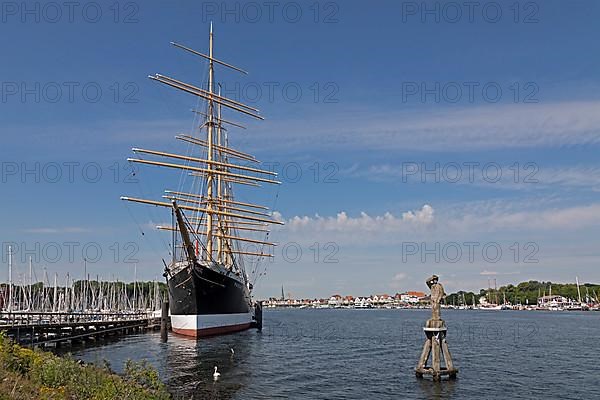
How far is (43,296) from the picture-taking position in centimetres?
11206

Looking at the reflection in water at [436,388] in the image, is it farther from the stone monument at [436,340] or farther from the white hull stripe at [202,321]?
the white hull stripe at [202,321]

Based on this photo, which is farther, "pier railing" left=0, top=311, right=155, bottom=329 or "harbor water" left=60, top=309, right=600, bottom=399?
"pier railing" left=0, top=311, right=155, bottom=329

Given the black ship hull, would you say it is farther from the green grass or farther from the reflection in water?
the green grass

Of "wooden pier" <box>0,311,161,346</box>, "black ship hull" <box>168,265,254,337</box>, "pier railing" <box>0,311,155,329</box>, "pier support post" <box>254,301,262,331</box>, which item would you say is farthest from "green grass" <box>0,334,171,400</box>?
"pier support post" <box>254,301,262,331</box>

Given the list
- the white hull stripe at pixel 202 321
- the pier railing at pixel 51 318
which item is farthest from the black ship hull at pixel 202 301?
the pier railing at pixel 51 318

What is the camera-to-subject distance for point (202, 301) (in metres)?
59.2

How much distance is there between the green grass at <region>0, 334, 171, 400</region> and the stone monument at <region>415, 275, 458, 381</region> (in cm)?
1684

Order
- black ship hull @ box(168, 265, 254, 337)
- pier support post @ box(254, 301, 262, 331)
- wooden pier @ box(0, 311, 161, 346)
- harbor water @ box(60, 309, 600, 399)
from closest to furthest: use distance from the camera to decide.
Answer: harbor water @ box(60, 309, 600, 399) → wooden pier @ box(0, 311, 161, 346) → black ship hull @ box(168, 265, 254, 337) → pier support post @ box(254, 301, 262, 331)

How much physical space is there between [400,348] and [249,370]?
21142 mm

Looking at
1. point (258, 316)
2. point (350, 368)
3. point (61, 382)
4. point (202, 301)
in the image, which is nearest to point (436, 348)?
point (350, 368)

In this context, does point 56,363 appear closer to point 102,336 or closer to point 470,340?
point 102,336

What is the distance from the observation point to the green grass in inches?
602

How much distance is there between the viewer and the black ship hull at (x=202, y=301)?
5844 centimetres

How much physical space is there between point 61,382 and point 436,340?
66.8 ft
